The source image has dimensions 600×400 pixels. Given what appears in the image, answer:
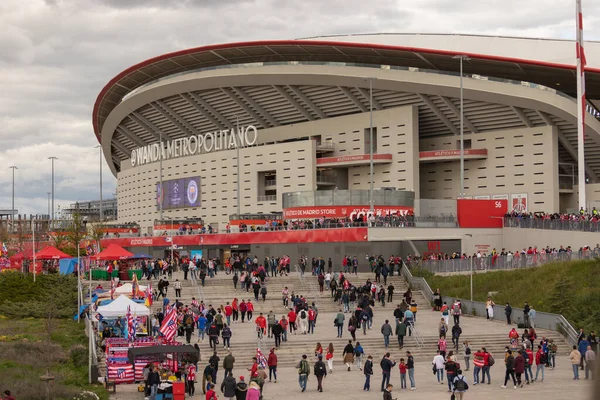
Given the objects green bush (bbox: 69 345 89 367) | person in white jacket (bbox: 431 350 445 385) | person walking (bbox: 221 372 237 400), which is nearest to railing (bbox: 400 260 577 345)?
person in white jacket (bbox: 431 350 445 385)

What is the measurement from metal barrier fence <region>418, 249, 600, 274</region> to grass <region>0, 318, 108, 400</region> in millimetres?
16789

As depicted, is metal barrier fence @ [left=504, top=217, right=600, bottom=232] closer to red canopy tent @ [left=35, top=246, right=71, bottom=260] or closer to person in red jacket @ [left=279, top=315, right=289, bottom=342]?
person in red jacket @ [left=279, top=315, right=289, bottom=342]

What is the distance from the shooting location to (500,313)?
34.9 metres

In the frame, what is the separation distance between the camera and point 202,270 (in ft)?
141

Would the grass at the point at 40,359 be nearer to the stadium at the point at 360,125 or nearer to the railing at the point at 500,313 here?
the railing at the point at 500,313

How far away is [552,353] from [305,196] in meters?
32.9

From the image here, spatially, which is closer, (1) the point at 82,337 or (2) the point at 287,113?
(1) the point at 82,337

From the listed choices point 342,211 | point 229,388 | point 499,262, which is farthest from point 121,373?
point 342,211

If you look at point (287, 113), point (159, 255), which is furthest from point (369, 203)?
point (287, 113)

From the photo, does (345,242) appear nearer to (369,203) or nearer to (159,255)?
(369,203)

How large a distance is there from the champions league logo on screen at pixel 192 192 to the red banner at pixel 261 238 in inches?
536

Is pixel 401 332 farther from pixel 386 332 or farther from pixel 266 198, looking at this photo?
pixel 266 198

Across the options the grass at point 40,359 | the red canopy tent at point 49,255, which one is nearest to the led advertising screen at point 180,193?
the red canopy tent at point 49,255

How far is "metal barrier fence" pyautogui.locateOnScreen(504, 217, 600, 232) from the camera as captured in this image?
4388 cm
